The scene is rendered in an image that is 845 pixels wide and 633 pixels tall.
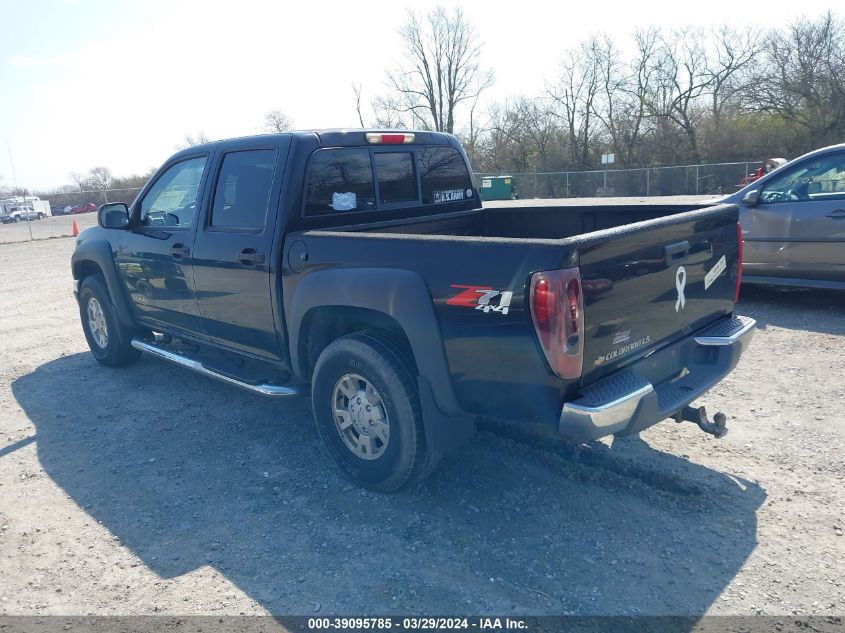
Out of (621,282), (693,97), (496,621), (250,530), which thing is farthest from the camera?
(693,97)

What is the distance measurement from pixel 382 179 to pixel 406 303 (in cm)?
168

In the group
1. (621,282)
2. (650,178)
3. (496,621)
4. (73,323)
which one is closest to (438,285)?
(621,282)

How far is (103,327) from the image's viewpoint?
6.56 m

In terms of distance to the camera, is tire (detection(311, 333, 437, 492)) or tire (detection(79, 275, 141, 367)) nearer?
tire (detection(311, 333, 437, 492))

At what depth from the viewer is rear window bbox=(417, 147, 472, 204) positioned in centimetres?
507

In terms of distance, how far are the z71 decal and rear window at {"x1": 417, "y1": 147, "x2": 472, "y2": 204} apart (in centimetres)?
212

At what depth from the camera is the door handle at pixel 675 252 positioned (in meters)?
3.40

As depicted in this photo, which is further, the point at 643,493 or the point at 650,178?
the point at 650,178

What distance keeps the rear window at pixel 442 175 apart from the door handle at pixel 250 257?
1.44m

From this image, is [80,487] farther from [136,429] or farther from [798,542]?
[798,542]

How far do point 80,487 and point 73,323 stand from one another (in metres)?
A: 5.63

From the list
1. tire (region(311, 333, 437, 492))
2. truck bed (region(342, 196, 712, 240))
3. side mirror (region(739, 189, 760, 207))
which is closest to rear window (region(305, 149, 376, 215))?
truck bed (region(342, 196, 712, 240))

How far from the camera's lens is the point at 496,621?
109 inches

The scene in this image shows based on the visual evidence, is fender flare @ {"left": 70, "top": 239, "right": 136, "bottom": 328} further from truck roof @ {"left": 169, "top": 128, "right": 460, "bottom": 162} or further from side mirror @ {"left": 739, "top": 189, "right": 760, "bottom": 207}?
side mirror @ {"left": 739, "top": 189, "right": 760, "bottom": 207}
